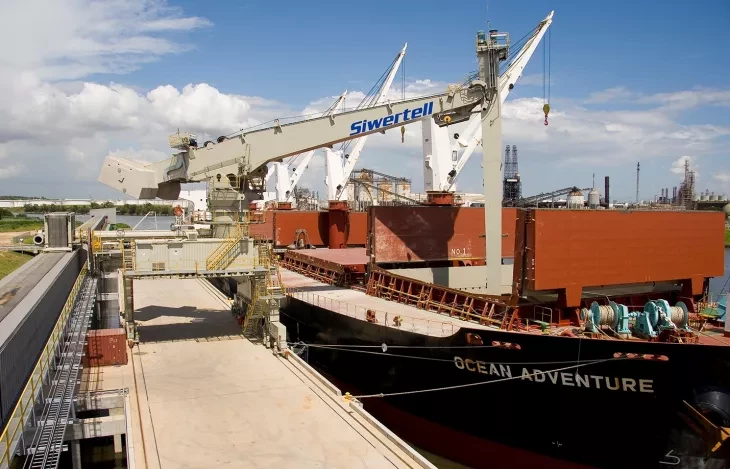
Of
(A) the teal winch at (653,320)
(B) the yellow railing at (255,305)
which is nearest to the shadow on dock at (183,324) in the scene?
(B) the yellow railing at (255,305)

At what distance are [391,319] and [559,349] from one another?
593 centimetres

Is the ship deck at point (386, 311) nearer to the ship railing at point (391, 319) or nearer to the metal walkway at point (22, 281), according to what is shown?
the ship railing at point (391, 319)

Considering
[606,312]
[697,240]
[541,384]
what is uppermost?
[697,240]

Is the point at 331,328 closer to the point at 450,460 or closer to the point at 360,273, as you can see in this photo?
the point at 360,273

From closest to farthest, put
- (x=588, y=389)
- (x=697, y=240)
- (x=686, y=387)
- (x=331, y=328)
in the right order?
1. (x=686, y=387)
2. (x=588, y=389)
3. (x=697, y=240)
4. (x=331, y=328)

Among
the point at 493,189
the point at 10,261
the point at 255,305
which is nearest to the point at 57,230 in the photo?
the point at 10,261

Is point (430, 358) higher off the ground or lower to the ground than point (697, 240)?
lower

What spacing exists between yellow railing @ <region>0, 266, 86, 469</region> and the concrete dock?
87.9 inches

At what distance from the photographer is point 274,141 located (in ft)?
68.0

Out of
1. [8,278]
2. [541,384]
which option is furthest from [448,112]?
[8,278]

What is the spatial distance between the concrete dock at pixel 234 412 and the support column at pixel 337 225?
1401 cm

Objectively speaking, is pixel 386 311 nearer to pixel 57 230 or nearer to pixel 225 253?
pixel 225 253

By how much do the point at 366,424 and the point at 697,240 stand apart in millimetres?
11448

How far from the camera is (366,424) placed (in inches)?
505
